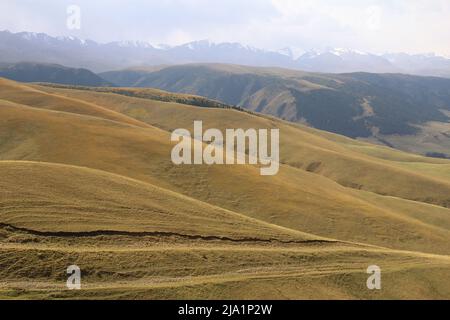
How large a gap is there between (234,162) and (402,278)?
2093 inches

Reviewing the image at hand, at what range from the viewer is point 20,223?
48656mm

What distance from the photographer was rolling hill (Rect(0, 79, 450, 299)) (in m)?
43.3

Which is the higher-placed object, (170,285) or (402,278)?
(170,285)

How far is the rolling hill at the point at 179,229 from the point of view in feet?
142

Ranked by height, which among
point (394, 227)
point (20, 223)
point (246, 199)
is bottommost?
point (394, 227)

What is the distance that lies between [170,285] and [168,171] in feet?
158

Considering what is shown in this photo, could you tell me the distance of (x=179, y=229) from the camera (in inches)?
2240
